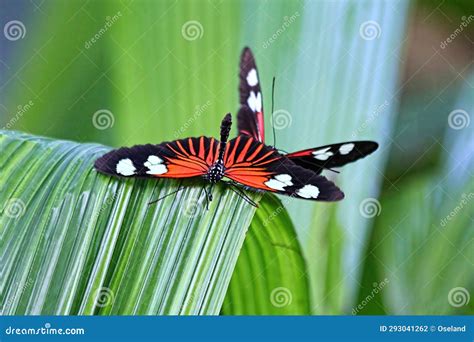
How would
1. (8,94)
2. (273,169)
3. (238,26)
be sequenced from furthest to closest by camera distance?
(8,94) < (238,26) < (273,169)

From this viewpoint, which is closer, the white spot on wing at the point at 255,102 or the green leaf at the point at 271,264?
the green leaf at the point at 271,264

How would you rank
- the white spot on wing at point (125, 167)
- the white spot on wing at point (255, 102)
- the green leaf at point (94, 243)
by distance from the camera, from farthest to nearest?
1. the white spot on wing at point (255, 102)
2. the white spot on wing at point (125, 167)
3. the green leaf at point (94, 243)

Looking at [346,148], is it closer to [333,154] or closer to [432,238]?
[333,154]

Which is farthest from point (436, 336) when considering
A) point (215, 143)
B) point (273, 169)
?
point (215, 143)

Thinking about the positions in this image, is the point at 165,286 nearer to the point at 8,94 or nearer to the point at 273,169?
the point at 273,169

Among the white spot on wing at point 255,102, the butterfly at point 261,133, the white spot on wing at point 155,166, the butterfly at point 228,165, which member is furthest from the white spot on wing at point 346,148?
the white spot on wing at point 155,166

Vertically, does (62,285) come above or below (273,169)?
below

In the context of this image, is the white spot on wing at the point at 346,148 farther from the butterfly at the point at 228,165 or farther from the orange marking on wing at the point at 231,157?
the orange marking on wing at the point at 231,157

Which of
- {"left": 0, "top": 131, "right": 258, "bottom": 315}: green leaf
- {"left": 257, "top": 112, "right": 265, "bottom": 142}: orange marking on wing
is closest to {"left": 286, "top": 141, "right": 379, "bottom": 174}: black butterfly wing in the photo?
{"left": 257, "top": 112, "right": 265, "bottom": 142}: orange marking on wing

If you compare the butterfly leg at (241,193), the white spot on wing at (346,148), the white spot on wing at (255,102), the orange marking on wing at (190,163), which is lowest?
the butterfly leg at (241,193)
